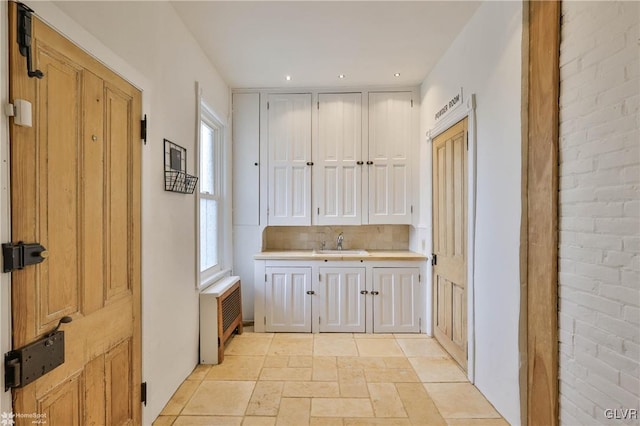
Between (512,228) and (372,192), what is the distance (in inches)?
79.4

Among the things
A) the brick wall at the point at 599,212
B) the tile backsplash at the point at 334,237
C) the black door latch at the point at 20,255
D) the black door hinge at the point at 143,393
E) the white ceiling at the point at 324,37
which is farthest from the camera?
the tile backsplash at the point at 334,237

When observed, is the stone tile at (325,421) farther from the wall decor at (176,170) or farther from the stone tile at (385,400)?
the wall decor at (176,170)

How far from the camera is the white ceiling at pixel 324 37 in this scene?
7.74 feet

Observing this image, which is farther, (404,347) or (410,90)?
(410,90)

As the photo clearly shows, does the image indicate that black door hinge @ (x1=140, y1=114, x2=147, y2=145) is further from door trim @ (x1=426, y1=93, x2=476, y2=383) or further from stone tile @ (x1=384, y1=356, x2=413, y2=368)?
stone tile @ (x1=384, y1=356, x2=413, y2=368)

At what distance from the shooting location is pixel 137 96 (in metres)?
1.91

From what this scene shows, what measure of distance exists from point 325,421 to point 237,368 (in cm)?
103

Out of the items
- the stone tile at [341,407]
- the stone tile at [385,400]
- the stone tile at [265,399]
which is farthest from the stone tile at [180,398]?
the stone tile at [385,400]

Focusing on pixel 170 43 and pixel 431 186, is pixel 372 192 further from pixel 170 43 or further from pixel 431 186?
pixel 170 43

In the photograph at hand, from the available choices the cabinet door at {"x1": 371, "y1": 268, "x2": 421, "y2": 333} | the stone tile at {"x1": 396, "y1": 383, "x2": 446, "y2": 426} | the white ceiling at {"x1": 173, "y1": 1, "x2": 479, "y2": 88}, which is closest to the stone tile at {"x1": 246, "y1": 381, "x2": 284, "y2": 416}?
the stone tile at {"x1": 396, "y1": 383, "x2": 446, "y2": 426}

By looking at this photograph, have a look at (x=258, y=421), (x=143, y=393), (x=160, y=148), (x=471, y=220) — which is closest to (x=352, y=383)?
(x=258, y=421)

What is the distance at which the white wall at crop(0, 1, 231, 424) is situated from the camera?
1.65 metres

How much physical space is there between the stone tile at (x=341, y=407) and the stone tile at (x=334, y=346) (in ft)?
2.49

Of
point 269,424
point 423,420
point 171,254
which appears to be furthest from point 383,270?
point 171,254
